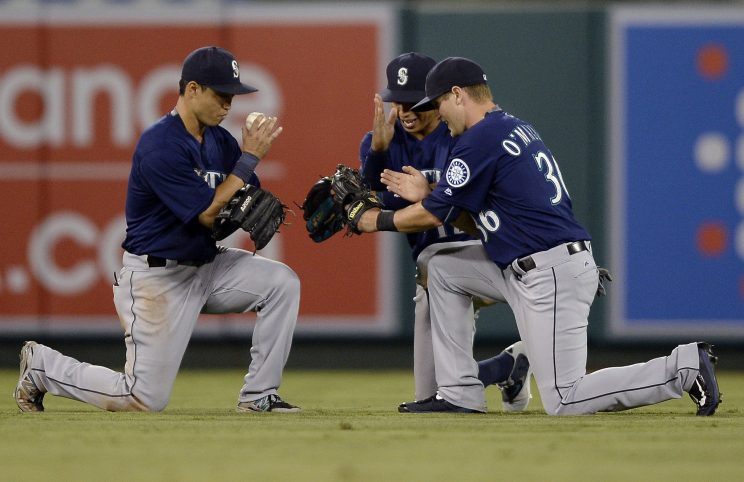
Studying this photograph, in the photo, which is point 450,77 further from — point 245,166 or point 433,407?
point 433,407

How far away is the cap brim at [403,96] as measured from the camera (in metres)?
6.38

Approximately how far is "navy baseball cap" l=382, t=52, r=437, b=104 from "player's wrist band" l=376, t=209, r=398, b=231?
658 mm

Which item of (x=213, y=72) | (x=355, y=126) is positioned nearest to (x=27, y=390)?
(x=213, y=72)

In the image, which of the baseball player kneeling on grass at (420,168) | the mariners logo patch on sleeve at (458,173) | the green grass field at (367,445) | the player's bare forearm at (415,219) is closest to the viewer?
the green grass field at (367,445)

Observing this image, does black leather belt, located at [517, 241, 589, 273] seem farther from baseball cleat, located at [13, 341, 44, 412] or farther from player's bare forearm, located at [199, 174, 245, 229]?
baseball cleat, located at [13, 341, 44, 412]

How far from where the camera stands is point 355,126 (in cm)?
949

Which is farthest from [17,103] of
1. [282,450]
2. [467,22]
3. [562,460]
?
[562,460]

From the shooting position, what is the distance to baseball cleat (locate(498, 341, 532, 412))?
6.41m

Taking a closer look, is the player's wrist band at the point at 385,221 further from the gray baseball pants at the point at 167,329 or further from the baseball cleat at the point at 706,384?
the baseball cleat at the point at 706,384

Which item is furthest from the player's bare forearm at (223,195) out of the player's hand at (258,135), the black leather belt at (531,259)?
the black leather belt at (531,259)

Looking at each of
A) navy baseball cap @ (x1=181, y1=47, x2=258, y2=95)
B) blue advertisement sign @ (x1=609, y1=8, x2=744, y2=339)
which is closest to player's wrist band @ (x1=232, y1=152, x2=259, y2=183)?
navy baseball cap @ (x1=181, y1=47, x2=258, y2=95)

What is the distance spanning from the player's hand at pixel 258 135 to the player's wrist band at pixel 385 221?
0.62 m

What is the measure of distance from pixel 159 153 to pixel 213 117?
33cm

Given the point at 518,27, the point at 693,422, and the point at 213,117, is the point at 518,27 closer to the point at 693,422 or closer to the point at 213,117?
the point at 213,117
